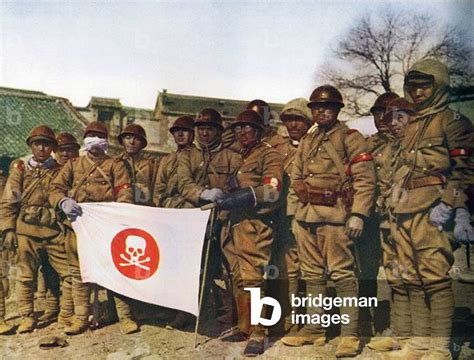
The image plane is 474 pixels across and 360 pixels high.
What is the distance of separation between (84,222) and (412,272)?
2.54 meters

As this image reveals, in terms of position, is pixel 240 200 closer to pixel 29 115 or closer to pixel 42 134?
pixel 42 134

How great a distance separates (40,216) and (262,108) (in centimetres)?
201

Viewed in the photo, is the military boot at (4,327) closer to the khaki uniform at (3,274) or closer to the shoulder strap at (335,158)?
the khaki uniform at (3,274)

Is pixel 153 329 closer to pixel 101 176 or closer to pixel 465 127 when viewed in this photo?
pixel 101 176

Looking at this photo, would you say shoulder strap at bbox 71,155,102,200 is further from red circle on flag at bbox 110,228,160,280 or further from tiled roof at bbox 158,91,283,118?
tiled roof at bbox 158,91,283,118

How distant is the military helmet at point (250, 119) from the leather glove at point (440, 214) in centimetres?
142

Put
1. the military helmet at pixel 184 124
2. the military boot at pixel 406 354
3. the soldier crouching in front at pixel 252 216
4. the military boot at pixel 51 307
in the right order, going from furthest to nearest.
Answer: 1. the military boot at pixel 51 307
2. the military helmet at pixel 184 124
3. the soldier crouching in front at pixel 252 216
4. the military boot at pixel 406 354

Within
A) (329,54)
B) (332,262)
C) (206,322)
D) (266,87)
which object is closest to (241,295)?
(206,322)

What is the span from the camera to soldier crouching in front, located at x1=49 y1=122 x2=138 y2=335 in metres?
5.13

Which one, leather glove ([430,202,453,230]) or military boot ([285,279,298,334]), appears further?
military boot ([285,279,298,334])

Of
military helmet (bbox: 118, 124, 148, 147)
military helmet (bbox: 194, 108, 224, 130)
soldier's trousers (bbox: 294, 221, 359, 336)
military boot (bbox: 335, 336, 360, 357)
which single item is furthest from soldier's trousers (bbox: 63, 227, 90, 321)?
military boot (bbox: 335, 336, 360, 357)

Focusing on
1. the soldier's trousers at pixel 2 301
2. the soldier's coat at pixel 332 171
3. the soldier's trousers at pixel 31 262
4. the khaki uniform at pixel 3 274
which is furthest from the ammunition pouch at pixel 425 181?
the soldier's trousers at pixel 2 301

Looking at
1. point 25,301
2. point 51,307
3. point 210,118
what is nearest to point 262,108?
point 210,118

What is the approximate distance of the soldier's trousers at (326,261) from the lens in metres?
4.75
